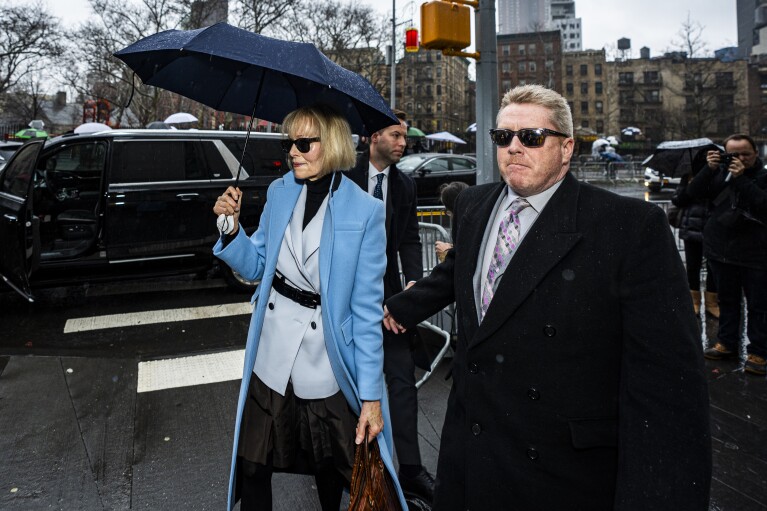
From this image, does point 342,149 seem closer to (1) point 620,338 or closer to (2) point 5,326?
(1) point 620,338

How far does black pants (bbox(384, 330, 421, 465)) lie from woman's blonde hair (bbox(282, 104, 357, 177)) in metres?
1.04

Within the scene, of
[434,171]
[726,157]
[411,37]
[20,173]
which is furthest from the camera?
[434,171]

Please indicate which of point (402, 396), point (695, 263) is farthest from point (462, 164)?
point (402, 396)

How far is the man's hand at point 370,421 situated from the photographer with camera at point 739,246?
400 cm

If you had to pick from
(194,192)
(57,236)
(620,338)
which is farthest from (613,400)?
(57,236)

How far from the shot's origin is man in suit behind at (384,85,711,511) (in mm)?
1613

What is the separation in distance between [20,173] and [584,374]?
7040 mm

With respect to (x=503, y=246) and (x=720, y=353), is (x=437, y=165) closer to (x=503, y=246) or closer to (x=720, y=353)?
(x=720, y=353)

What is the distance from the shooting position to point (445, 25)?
6.48 m

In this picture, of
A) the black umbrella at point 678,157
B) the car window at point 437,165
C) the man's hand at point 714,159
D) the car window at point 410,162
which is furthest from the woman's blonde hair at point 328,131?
the car window at point 437,165

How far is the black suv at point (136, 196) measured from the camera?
23.1 ft

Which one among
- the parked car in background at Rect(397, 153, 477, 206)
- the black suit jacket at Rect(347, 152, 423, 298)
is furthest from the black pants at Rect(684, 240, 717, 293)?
the parked car in background at Rect(397, 153, 477, 206)

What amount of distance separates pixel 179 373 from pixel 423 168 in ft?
41.8

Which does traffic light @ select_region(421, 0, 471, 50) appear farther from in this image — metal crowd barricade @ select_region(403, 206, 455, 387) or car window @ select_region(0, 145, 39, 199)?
car window @ select_region(0, 145, 39, 199)
